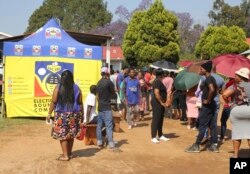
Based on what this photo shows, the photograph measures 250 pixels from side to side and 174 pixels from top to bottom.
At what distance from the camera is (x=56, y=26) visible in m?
15.0

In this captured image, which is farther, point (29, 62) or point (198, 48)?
point (198, 48)

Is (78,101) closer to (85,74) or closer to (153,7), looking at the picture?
(85,74)

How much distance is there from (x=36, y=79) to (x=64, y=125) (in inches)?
246

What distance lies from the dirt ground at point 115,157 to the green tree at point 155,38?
18193 millimetres

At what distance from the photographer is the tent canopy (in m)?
14.2

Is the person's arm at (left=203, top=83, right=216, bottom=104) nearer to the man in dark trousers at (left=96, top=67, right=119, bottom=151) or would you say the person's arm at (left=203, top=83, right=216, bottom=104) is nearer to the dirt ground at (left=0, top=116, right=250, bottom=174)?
the dirt ground at (left=0, top=116, right=250, bottom=174)

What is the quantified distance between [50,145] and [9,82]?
4.75 m

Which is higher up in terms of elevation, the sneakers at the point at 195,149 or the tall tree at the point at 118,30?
the tall tree at the point at 118,30

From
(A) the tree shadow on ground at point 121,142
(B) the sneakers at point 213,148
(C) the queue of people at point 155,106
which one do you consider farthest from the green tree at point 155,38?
(B) the sneakers at point 213,148

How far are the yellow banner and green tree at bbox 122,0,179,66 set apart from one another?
612 inches

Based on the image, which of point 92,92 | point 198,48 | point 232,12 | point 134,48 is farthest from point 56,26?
point 232,12

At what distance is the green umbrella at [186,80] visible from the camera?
41.6ft

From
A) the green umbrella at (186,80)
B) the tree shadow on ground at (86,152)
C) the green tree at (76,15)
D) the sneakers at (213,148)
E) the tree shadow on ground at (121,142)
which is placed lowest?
the tree shadow on ground at (121,142)

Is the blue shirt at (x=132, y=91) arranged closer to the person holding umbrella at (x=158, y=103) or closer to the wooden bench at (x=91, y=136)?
the person holding umbrella at (x=158, y=103)
